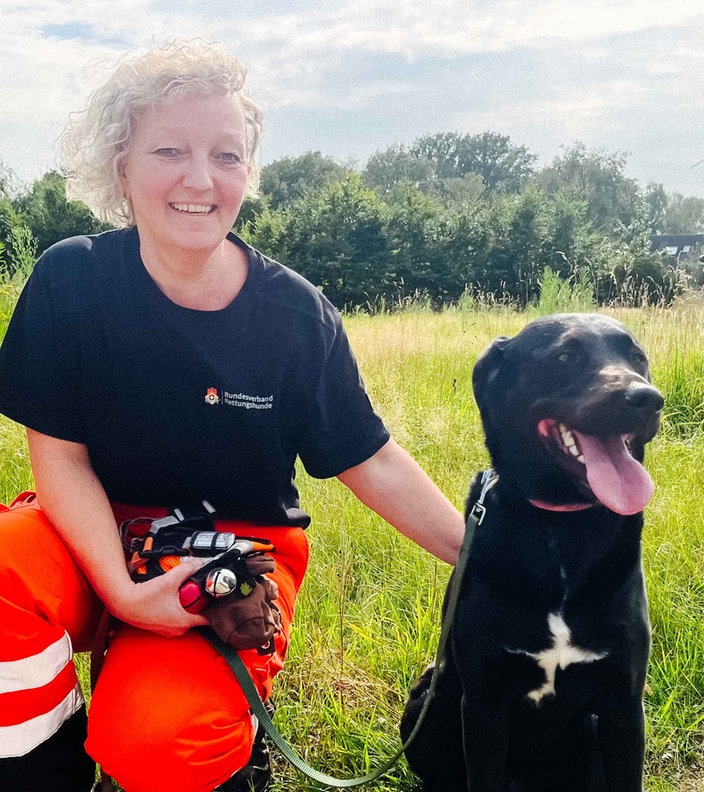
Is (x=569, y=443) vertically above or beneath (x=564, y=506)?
above

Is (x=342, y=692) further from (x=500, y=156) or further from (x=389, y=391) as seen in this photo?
(x=500, y=156)

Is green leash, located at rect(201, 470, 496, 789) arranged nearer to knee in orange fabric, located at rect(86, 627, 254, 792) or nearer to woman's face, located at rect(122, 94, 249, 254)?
knee in orange fabric, located at rect(86, 627, 254, 792)

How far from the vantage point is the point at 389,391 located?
14.5ft

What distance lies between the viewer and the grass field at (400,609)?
1851mm

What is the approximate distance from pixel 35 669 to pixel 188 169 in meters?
1.08

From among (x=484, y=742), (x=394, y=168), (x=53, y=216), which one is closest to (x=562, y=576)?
(x=484, y=742)

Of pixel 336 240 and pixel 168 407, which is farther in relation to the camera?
pixel 336 240

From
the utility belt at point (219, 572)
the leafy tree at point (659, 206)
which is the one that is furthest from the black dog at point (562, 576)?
the leafy tree at point (659, 206)

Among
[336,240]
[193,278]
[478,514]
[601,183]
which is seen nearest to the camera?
[478,514]

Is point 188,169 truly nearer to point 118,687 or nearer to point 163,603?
point 163,603

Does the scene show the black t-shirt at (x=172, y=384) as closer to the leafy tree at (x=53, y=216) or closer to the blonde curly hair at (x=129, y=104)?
the blonde curly hair at (x=129, y=104)

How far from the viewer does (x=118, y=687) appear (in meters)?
1.45

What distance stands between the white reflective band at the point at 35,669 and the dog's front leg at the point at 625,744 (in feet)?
3.56

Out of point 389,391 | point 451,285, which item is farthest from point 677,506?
point 451,285
